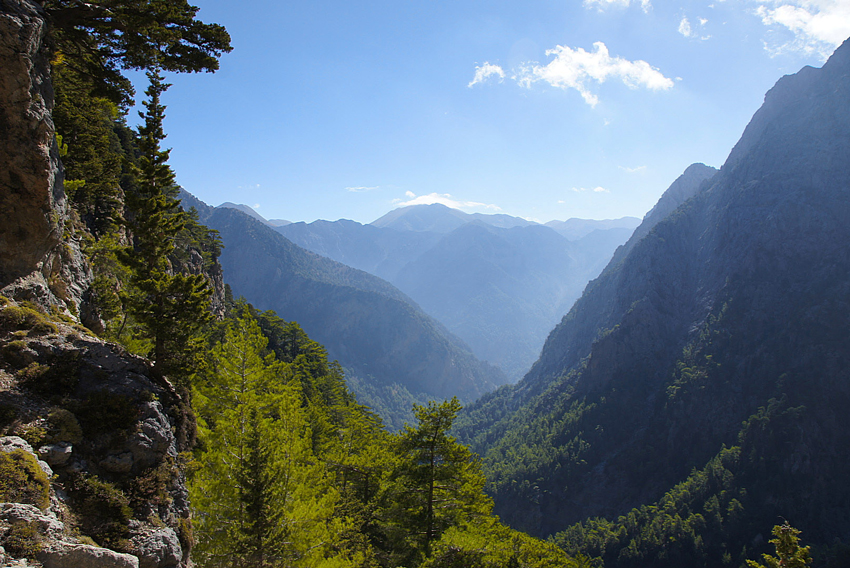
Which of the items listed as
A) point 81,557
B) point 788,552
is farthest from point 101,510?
point 788,552

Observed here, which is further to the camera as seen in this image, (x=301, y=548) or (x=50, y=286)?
(x=50, y=286)

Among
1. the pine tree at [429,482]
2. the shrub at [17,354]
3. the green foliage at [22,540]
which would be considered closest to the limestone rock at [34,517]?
the green foliage at [22,540]

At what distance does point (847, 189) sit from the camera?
156 m

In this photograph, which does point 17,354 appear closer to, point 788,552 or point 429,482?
point 429,482

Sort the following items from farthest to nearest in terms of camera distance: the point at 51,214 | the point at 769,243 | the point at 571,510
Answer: the point at 769,243
the point at 571,510
the point at 51,214

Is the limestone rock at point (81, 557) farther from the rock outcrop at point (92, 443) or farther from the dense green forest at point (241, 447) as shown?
the dense green forest at point (241, 447)

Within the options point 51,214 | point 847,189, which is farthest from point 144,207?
point 847,189

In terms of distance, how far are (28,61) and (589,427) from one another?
619 ft

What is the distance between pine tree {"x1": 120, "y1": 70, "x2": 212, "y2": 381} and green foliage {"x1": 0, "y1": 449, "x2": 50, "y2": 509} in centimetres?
583

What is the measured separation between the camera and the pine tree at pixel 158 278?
1498cm

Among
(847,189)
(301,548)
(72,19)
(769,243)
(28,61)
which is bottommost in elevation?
(301,548)

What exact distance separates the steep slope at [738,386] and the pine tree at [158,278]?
138 metres

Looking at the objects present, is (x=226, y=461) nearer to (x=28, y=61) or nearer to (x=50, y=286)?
(x=50, y=286)

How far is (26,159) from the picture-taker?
1267 centimetres
